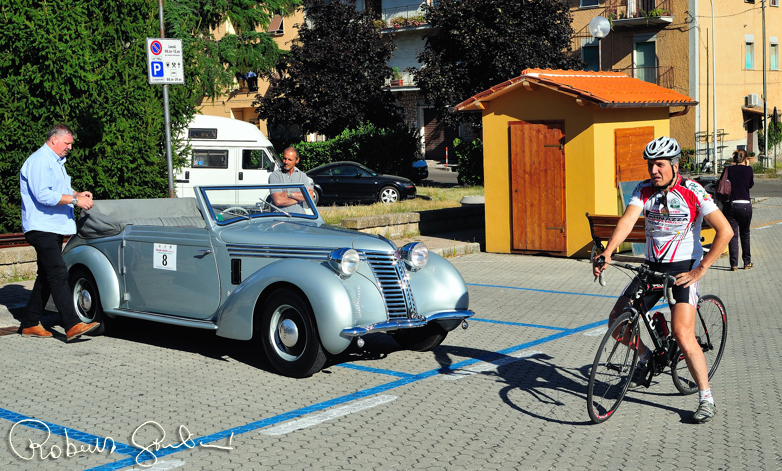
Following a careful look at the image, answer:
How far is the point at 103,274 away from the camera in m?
7.88

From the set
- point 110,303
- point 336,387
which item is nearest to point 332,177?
point 110,303

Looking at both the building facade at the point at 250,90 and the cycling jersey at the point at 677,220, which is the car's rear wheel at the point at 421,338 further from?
the building facade at the point at 250,90

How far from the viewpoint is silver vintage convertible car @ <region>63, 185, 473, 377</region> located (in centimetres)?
631

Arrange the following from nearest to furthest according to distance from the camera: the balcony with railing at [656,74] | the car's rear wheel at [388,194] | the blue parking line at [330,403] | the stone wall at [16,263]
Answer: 1. the blue parking line at [330,403]
2. the stone wall at [16,263]
3. the car's rear wheel at [388,194]
4. the balcony with railing at [656,74]

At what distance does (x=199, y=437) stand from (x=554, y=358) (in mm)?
3249

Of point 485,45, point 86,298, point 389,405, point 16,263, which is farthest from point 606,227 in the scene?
point 485,45

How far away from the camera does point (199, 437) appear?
504 cm

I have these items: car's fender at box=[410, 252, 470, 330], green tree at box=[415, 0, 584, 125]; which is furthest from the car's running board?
green tree at box=[415, 0, 584, 125]

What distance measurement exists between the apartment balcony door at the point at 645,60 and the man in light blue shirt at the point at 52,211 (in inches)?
1351

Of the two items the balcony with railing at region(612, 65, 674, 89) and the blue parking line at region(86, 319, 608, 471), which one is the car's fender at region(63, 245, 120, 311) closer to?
the blue parking line at region(86, 319, 608, 471)

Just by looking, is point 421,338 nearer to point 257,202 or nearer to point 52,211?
point 257,202

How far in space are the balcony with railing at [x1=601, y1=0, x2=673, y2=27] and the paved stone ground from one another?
101 feet

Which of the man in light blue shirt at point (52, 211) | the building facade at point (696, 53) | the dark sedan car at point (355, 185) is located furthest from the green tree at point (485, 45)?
the man in light blue shirt at point (52, 211)

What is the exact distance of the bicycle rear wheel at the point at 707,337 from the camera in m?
5.86
